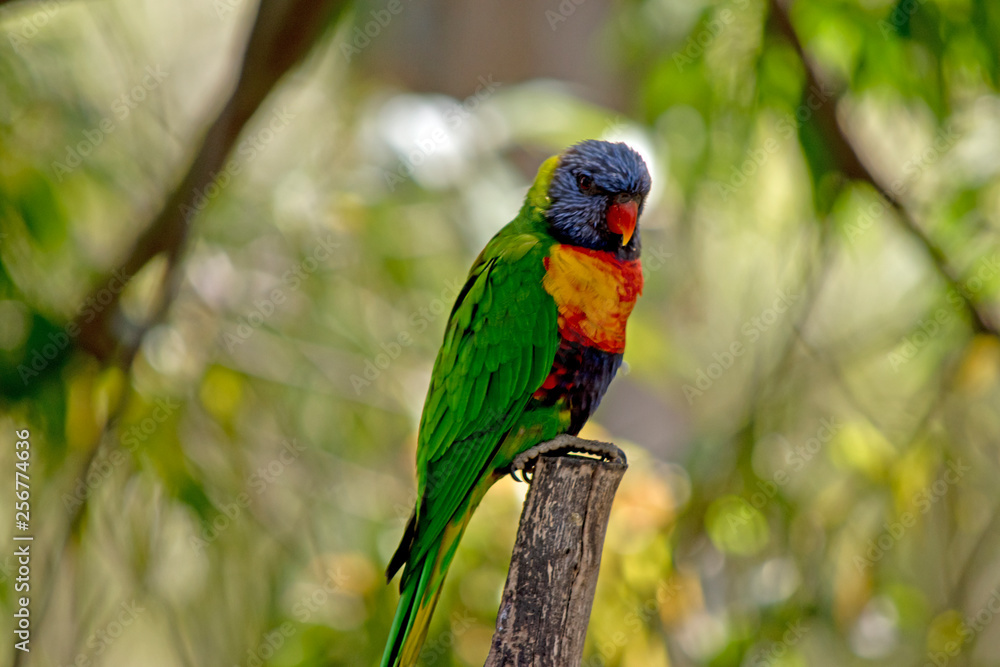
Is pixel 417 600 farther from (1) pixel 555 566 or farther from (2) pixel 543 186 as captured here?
(2) pixel 543 186

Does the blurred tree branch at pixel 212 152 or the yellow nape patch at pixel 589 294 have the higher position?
the blurred tree branch at pixel 212 152

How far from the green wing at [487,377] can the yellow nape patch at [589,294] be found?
3 centimetres

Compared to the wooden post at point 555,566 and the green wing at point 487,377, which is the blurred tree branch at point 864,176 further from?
the wooden post at point 555,566

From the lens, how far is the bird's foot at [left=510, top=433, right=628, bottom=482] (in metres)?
2.44

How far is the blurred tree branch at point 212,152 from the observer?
327cm

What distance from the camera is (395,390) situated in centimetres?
438

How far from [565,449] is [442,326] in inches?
94.9

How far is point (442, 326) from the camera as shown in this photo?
15.9 ft

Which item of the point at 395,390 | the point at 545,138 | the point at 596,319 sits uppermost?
the point at 545,138

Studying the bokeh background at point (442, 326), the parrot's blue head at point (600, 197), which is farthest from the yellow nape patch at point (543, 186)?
the bokeh background at point (442, 326)

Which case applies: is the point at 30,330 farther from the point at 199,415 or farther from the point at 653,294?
the point at 653,294

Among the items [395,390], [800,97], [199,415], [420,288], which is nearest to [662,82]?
[800,97]

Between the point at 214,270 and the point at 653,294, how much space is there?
2475mm

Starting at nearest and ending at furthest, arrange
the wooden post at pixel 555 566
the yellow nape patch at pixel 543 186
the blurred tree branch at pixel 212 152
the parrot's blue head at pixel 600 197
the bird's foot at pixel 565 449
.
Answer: the wooden post at pixel 555 566 → the bird's foot at pixel 565 449 → the parrot's blue head at pixel 600 197 → the yellow nape patch at pixel 543 186 → the blurred tree branch at pixel 212 152
